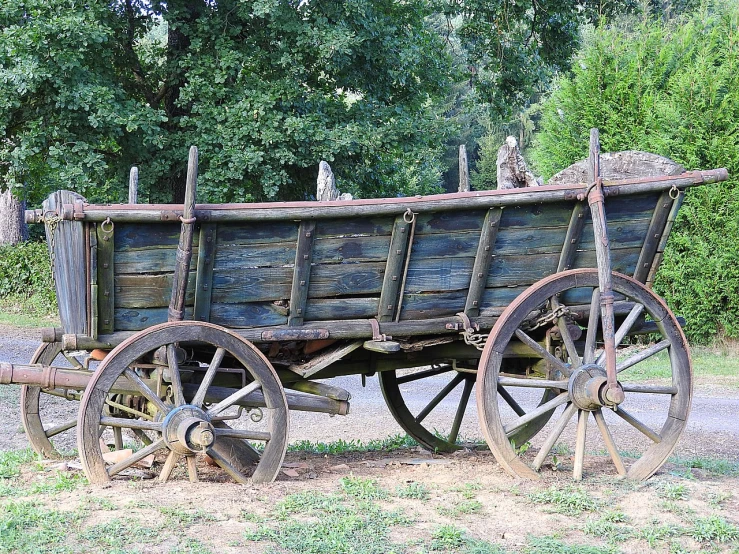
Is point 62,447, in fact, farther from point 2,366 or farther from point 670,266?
point 670,266

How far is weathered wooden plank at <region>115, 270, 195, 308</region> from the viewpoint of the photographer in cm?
429

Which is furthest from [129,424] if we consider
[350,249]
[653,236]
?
[653,236]

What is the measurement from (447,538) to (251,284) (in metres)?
1.67

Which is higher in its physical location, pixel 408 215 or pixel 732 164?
pixel 732 164

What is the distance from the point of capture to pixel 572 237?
15.6 ft

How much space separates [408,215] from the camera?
14.5ft

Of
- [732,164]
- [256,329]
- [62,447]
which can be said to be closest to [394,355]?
[256,329]

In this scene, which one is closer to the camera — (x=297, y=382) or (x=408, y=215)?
(x=408, y=215)

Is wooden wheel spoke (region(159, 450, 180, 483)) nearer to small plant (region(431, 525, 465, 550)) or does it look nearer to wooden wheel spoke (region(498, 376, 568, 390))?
small plant (region(431, 525, 465, 550))

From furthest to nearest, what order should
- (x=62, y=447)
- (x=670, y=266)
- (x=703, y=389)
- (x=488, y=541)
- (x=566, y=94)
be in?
(x=566, y=94) < (x=670, y=266) < (x=703, y=389) < (x=62, y=447) < (x=488, y=541)

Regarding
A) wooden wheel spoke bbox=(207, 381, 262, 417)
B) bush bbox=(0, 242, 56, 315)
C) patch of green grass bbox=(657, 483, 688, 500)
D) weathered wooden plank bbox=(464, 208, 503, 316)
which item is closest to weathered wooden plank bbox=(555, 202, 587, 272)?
weathered wooden plank bbox=(464, 208, 503, 316)

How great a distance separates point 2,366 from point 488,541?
266cm

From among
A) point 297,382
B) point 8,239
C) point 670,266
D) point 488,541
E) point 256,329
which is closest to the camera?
point 488,541

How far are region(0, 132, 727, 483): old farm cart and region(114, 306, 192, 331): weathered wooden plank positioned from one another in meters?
0.01
